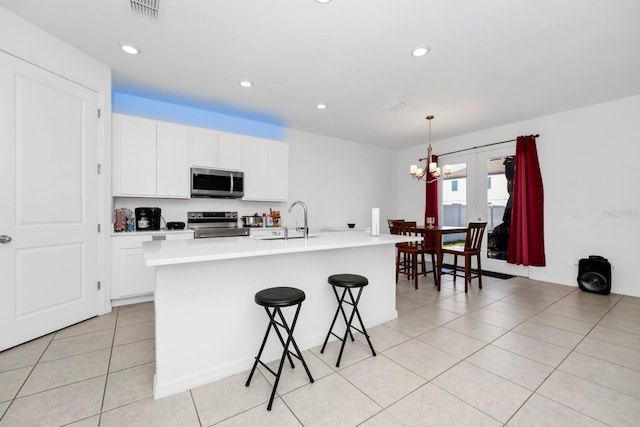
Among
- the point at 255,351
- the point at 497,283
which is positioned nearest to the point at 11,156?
the point at 255,351

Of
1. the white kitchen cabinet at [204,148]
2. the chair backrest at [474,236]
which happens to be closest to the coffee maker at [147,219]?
the white kitchen cabinet at [204,148]

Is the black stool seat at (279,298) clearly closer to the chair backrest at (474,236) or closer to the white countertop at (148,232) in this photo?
the white countertop at (148,232)

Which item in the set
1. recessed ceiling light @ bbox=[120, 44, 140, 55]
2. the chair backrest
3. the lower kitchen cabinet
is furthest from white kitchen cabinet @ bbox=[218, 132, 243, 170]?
the chair backrest

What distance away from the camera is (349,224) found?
5.71 m

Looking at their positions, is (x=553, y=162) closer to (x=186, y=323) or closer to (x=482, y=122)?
(x=482, y=122)

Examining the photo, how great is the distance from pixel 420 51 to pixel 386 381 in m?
2.82

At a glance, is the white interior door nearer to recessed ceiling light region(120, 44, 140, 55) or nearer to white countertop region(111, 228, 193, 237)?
white countertop region(111, 228, 193, 237)

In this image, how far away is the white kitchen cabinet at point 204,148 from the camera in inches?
152

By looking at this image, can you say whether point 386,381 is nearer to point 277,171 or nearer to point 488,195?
point 277,171

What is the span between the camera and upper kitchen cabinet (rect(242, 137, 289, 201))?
4.34m

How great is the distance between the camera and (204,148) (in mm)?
3928

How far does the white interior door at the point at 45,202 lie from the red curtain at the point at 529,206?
232 inches

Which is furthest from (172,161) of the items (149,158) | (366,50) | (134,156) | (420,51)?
(420,51)

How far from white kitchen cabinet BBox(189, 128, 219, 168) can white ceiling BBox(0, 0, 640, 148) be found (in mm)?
457
